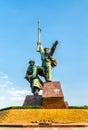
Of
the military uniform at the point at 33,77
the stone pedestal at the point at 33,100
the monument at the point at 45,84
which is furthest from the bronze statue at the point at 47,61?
the stone pedestal at the point at 33,100

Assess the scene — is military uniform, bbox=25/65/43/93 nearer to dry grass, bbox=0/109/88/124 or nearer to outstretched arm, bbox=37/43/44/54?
outstretched arm, bbox=37/43/44/54

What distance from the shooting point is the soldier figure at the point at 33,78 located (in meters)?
19.6

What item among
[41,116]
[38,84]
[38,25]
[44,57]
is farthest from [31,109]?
[38,25]

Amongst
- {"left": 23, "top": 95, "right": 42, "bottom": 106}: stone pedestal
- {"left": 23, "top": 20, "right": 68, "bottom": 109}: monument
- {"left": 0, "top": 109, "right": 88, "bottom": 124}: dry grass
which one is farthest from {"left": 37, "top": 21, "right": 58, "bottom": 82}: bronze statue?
{"left": 0, "top": 109, "right": 88, "bottom": 124}: dry grass

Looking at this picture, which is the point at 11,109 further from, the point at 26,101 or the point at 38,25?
the point at 38,25

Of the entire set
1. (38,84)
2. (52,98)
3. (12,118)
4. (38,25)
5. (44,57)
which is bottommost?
(12,118)

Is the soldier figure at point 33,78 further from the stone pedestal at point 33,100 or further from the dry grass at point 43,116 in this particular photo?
the dry grass at point 43,116

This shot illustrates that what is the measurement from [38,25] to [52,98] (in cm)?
727

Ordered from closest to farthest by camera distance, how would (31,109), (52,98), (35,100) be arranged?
(31,109) < (52,98) < (35,100)

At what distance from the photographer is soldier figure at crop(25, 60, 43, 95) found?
64.4ft

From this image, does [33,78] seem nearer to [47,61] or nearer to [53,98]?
[47,61]

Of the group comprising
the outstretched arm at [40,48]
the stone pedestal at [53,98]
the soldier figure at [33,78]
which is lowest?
the stone pedestal at [53,98]

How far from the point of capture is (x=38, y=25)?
73.3 ft

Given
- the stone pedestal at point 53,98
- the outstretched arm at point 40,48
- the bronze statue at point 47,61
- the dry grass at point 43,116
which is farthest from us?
the outstretched arm at point 40,48
